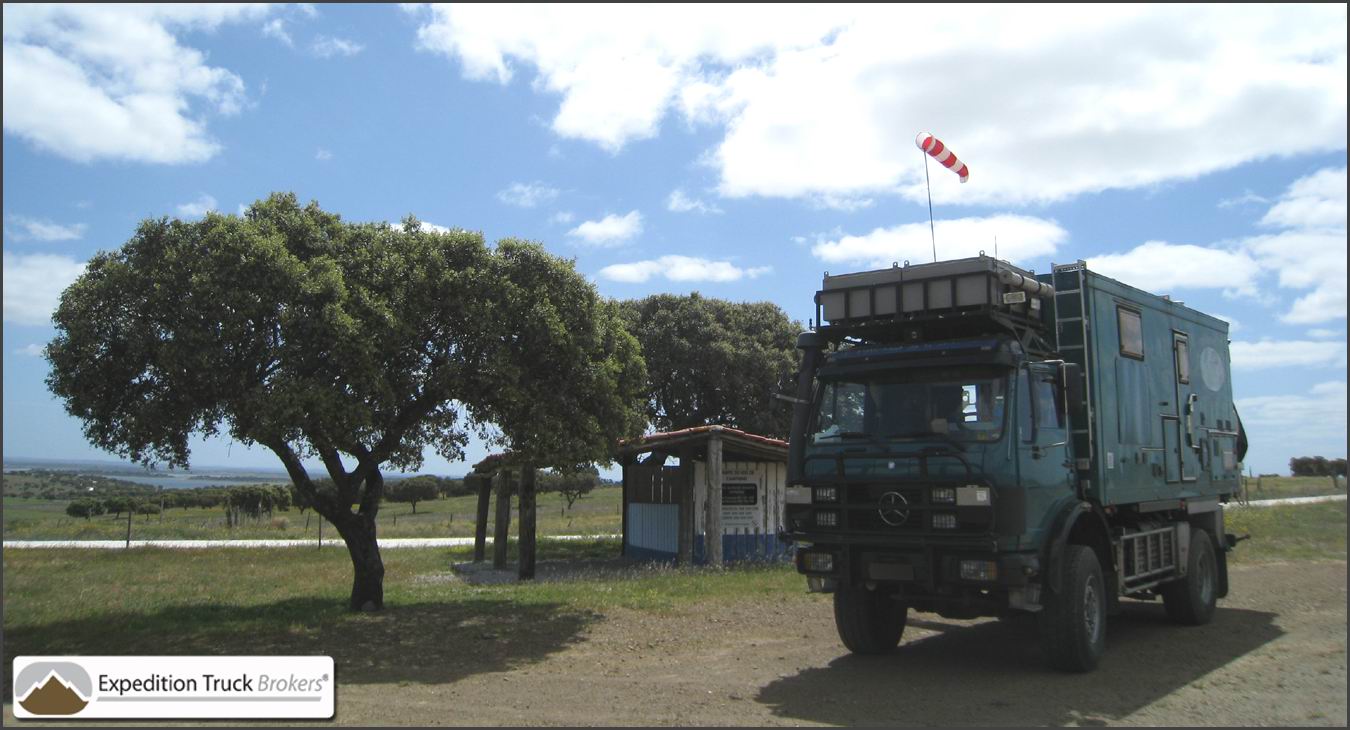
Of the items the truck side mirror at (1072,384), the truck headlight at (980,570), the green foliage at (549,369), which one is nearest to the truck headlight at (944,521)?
the truck headlight at (980,570)

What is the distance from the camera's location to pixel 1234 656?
398 inches

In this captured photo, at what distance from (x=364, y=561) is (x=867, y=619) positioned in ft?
25.8

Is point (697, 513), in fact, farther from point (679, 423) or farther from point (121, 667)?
point (121, 667)

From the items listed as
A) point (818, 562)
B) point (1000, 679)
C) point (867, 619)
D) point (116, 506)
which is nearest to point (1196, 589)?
point (1000, 679)

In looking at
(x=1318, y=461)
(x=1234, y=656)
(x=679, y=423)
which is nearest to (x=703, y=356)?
(x=679, y=423)

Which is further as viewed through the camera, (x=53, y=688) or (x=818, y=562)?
(x=818, y=562)

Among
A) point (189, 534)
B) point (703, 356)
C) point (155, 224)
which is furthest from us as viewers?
point (189, 534)

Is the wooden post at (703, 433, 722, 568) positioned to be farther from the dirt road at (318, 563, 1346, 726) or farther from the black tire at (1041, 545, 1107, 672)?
the black tire at (1041, 545, 1107, 672)

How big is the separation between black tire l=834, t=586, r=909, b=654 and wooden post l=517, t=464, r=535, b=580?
9546 millimetres

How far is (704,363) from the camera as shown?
2869 centimetres

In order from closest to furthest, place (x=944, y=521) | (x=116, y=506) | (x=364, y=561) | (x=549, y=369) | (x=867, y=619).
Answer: (x=944, y=521) → (x=867, y=619) → (x=549, y=369) → (x=364, y=561) → (x=116, y=506)

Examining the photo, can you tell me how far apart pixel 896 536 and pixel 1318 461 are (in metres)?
84.8

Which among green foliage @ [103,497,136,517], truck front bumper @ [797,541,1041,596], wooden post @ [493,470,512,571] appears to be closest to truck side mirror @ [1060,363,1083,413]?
truck front bumper @ [797,541,1041,596]

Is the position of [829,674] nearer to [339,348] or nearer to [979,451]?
[979,451]
